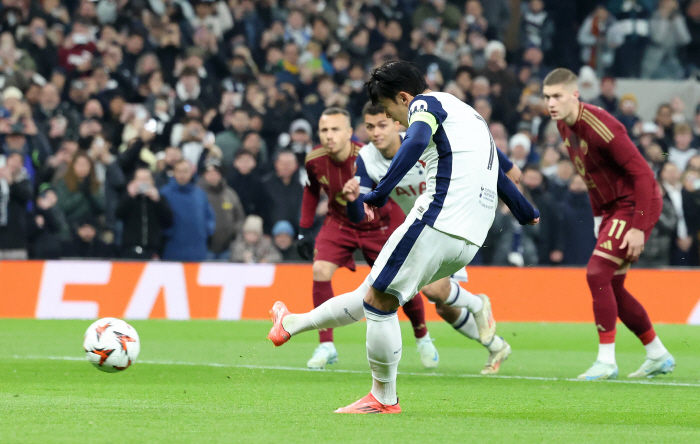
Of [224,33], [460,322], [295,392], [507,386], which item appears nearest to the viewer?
[295,392]

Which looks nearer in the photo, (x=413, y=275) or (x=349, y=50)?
(x=413, y=275)

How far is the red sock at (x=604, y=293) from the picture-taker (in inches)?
335

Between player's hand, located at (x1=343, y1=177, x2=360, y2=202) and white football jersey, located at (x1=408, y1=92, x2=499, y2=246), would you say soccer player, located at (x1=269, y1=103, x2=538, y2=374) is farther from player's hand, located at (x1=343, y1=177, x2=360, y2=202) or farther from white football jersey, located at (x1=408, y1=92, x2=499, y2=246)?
white football jersey, located at (x1=408, y1=92, x2=499, y2=246)

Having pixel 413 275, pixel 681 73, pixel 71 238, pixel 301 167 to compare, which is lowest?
pixel 71 238

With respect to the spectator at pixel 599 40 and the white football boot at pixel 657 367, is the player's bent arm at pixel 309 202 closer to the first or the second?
the white football boot at pixel 657 367

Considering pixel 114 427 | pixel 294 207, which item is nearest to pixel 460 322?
pixel 114 427

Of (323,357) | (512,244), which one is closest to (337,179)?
(323,357)

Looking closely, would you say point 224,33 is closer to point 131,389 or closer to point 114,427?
point 131,389

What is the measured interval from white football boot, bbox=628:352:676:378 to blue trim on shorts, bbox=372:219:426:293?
3.67 meters

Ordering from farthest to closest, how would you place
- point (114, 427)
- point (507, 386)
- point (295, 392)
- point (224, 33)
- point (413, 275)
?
1. point (224, 33)
2. point (507, 386)
3. point (295, 392)
4. point (413, 275)
5. point (114, 427)

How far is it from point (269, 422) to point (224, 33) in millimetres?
14587

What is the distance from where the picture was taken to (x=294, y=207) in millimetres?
15492

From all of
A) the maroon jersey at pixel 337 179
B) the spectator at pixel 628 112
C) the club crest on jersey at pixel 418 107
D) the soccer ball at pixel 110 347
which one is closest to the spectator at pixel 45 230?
the maroon jersey at pixel 337 179

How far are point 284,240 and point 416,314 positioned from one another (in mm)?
6123
